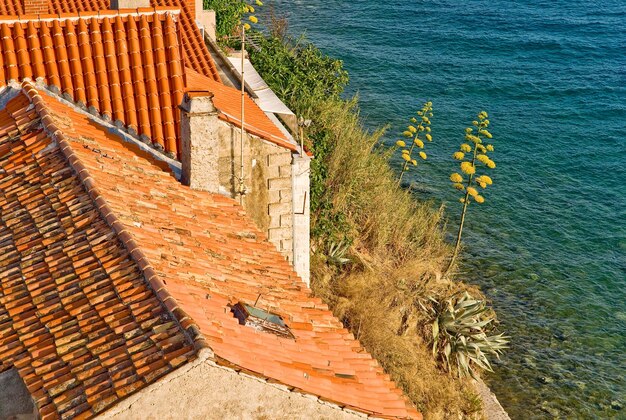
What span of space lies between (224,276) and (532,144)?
2718cm

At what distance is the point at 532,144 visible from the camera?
3459cm

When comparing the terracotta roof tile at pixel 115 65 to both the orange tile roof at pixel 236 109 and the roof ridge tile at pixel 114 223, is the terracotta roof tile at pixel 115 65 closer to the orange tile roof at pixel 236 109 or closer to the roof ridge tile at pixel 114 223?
the orange tile roof at pixel 236 109

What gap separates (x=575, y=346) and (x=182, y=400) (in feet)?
52.4

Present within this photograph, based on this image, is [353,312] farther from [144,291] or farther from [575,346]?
[144,291]

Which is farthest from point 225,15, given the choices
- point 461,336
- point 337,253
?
point 461,336

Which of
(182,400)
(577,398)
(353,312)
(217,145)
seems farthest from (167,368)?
(577,398)

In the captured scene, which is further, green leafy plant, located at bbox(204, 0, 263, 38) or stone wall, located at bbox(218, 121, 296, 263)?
green leafy plant, located at bbox(204, 0, 263, 38)

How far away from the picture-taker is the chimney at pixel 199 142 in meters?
11.0

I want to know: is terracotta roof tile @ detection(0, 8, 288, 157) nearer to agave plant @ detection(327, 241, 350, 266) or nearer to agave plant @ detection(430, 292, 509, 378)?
agave plant @ detection(327, 241, 350, 266)

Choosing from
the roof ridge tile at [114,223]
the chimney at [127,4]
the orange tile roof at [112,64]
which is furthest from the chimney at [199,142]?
the chimney at [127,4]

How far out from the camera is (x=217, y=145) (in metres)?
11.4

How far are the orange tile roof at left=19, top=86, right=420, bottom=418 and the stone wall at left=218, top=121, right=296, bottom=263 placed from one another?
20.6 inches

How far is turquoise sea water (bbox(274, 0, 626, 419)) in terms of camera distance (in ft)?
66.7

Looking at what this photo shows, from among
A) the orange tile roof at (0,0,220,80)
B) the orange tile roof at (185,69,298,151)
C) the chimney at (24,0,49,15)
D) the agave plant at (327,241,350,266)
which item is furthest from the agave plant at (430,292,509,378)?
the chimney at (24,0,49,15)
